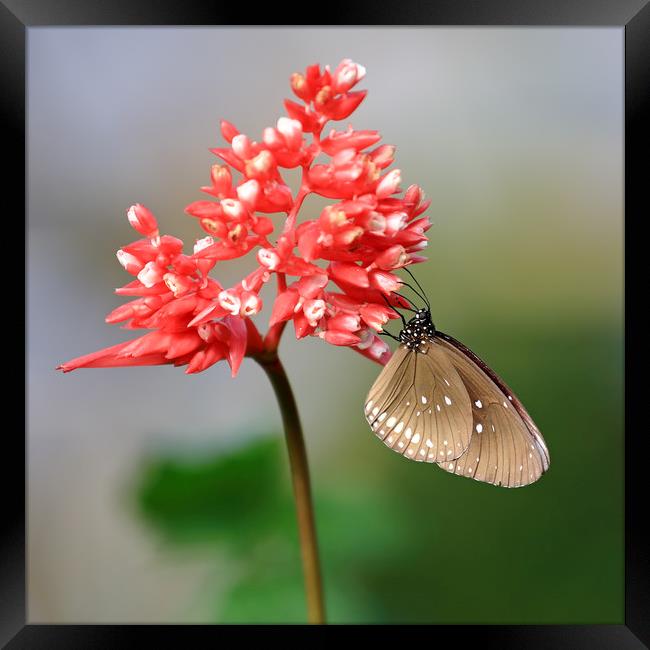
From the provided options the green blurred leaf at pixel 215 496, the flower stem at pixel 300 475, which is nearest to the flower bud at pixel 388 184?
the flower stem at pixel 300 475

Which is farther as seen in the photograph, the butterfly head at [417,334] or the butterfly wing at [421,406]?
the butterfly head at [417,334]

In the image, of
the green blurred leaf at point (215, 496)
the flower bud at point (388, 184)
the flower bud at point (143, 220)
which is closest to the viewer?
the flower bud at point (388, 184)

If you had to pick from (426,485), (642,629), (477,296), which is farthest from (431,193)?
(642,629)

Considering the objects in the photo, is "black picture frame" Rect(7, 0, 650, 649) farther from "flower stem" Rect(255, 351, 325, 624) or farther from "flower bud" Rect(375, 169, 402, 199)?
"flower bud" Rect(375, 169, 402, 199)

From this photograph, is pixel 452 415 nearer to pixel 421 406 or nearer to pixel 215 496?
pixel 421 406

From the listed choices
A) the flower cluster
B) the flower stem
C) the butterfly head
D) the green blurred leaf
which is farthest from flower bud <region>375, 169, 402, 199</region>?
the green blurred leaf

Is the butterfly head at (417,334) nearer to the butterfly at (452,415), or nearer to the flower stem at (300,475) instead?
the butterfly at (452,415)

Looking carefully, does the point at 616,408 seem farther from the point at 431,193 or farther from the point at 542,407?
the point at 431,193
